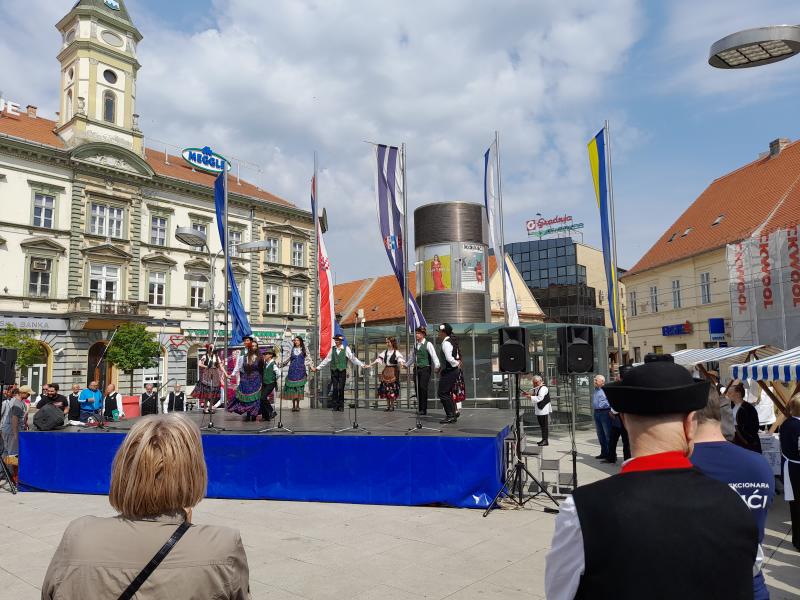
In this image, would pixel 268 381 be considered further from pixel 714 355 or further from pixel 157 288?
pixel 157 288

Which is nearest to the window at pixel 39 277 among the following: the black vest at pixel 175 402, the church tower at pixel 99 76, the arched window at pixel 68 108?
the church tower at pixel 99 76

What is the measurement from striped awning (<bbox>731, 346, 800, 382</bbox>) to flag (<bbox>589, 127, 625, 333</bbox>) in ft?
11.9

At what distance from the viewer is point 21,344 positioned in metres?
27.0

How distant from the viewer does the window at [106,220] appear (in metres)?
33.2

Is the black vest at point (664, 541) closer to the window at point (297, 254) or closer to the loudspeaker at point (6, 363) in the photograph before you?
the loudspeaker at point (6, 363)

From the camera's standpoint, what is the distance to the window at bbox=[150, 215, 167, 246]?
118ft

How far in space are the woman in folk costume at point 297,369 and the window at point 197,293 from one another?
24.9 meters

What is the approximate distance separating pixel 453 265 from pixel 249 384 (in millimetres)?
11772

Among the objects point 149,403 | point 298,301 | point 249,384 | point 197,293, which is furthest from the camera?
point 298,301

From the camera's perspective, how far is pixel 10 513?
9516mm

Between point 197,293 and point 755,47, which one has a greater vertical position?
point 197,293

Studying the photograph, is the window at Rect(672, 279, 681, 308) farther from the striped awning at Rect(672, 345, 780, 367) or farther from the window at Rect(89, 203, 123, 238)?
the window at Rect(89, 203, 123, 238)

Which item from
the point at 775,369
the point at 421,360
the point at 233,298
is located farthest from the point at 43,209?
the point at 775,369

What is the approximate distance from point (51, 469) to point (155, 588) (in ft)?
38.0
